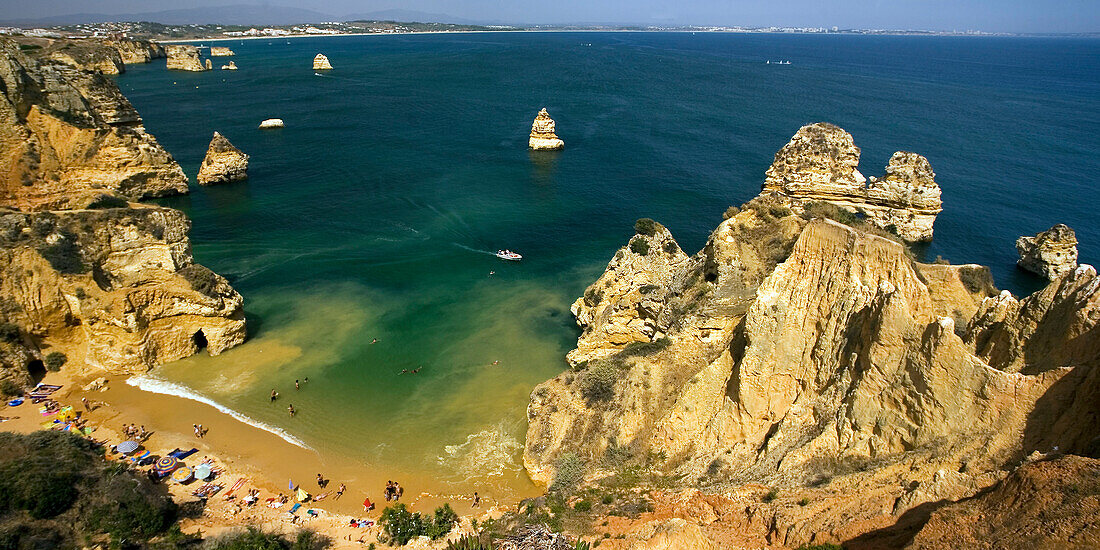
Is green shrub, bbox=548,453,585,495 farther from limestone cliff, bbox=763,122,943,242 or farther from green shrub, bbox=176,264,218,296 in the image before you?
limestone cliff, bbox=763,122,943,242

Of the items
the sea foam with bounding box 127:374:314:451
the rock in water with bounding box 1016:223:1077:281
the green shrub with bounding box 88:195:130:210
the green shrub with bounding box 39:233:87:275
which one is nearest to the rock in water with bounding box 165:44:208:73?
the green shrub with bounding box 88:195:130:210

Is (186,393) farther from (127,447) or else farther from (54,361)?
(54,361)

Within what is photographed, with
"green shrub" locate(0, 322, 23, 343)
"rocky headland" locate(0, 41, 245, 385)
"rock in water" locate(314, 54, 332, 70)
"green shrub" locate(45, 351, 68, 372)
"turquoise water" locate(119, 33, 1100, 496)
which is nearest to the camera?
"green shrub" locate(0, 322, 23, 343)

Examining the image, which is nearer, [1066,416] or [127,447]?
[1066,416]

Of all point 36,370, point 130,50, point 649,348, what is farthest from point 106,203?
point 130,50

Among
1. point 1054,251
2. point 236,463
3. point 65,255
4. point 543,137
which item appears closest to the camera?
point 236,463

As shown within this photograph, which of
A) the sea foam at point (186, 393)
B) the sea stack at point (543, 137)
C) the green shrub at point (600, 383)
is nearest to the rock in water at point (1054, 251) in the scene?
the green shrub at point (600, 383)

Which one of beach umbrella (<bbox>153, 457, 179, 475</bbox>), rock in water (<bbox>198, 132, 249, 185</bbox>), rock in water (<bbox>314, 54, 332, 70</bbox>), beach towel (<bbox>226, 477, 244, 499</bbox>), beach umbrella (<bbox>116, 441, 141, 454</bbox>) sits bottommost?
beach towel (<bbox>226, 477, 244, 499</bbox>)
